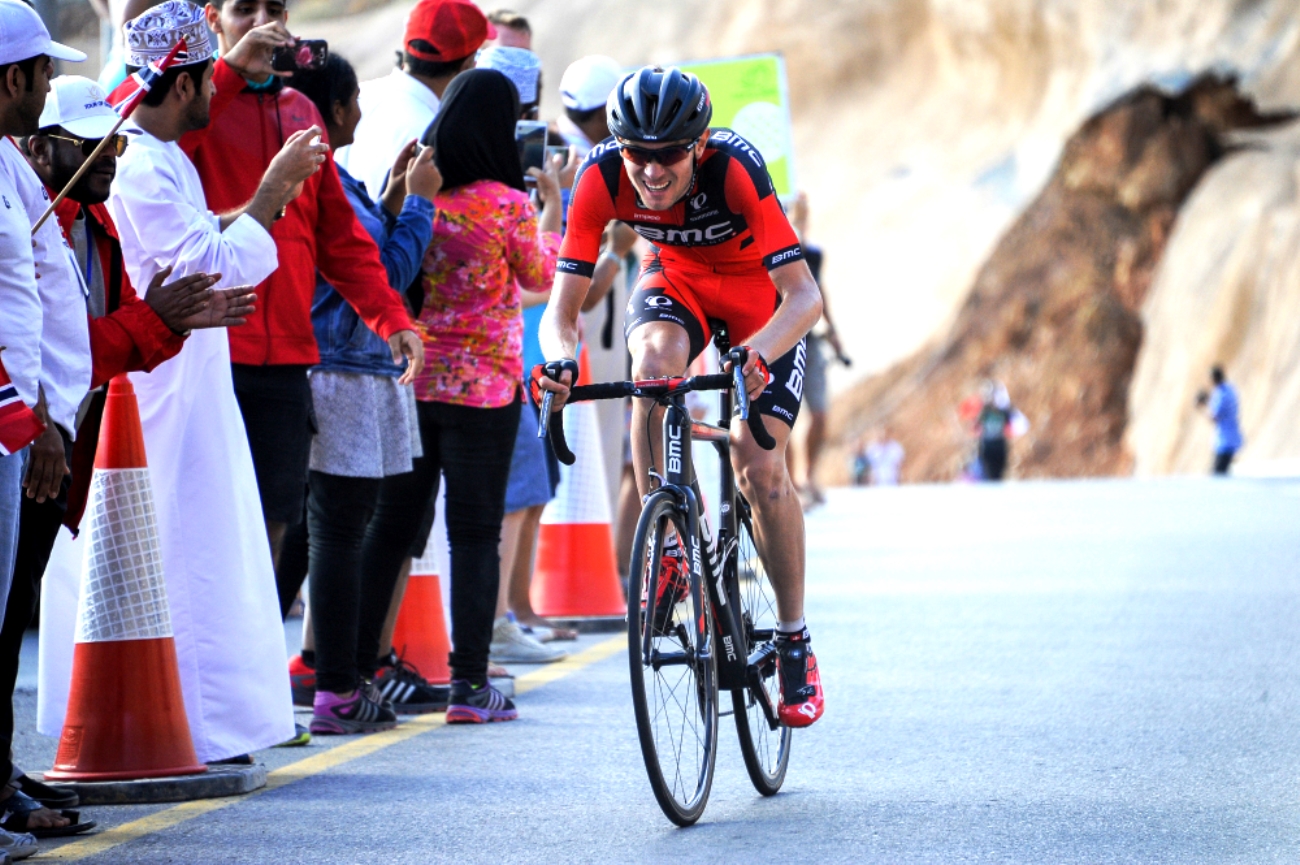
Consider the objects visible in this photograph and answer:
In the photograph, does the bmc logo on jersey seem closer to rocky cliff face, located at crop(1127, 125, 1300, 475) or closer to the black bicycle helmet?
the black bicycle helmet

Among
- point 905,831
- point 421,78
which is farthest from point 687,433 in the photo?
point 421,78

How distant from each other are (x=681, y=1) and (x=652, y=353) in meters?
56.0

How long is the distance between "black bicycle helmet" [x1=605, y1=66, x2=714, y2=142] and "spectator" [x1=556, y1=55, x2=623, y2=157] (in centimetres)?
459

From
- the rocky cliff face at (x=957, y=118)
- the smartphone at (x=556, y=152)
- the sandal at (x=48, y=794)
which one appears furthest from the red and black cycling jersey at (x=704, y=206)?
the rocky cliff face at (x=957, y=118)

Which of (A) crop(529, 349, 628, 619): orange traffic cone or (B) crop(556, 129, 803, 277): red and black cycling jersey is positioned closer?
(B) crop(556, 129, 803, 277): red and black cycling jersey

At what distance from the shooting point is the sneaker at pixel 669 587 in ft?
18.7

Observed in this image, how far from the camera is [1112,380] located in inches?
1917

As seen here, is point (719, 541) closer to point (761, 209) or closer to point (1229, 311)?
point (761, 209)

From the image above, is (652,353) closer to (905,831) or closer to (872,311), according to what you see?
(905,831)

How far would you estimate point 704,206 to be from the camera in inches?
252

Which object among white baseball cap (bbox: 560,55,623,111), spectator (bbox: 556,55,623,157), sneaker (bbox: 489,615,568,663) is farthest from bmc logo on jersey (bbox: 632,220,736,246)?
white baseball cap (bbox: 560,55,623,111)

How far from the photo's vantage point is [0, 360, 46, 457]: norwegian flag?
494 centimetres

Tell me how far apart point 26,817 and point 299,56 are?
2.93 m

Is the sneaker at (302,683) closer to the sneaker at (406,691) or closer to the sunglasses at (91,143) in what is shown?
the sneaker at (406,691)
